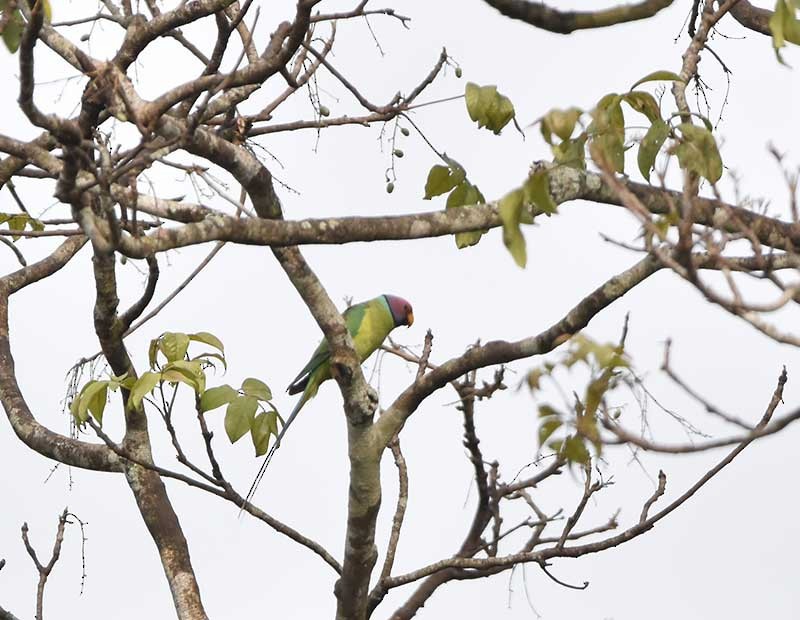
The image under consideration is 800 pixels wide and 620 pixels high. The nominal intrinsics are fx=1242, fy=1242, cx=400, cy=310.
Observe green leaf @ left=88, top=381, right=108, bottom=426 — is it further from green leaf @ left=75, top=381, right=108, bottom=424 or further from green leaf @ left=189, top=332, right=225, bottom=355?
green leaf @ left=189, top=332, right=225, bottom=355

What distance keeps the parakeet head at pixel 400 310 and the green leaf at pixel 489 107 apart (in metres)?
3.29

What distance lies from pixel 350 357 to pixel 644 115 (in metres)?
1.02

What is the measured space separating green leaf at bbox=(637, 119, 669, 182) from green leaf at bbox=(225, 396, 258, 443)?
1.18 meters

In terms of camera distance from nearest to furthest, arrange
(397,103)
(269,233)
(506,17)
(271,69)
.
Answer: (506,17)
(269,233)
(271,69)
(397,103)

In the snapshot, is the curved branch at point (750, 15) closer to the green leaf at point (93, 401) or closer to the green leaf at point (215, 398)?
the green leaf at point (215, 398)

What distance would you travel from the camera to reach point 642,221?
1.85 m

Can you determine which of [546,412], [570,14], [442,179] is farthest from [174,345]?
[570,14]

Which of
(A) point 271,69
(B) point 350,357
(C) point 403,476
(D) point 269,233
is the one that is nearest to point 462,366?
(B) point 350,357

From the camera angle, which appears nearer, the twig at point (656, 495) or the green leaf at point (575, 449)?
the green leaf at point (575, 449)

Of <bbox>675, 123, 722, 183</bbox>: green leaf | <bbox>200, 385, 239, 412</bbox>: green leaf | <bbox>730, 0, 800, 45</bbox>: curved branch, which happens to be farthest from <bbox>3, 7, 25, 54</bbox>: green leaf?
<bbox>730, 0, 800, 45</bbox>: curved branch

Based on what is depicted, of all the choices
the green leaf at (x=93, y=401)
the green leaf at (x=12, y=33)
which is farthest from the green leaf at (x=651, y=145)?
the green leaf at (x=93, y=401)

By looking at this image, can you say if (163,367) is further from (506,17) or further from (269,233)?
(506,17)

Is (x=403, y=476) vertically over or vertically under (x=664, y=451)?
over

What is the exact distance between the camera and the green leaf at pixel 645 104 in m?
3.02
